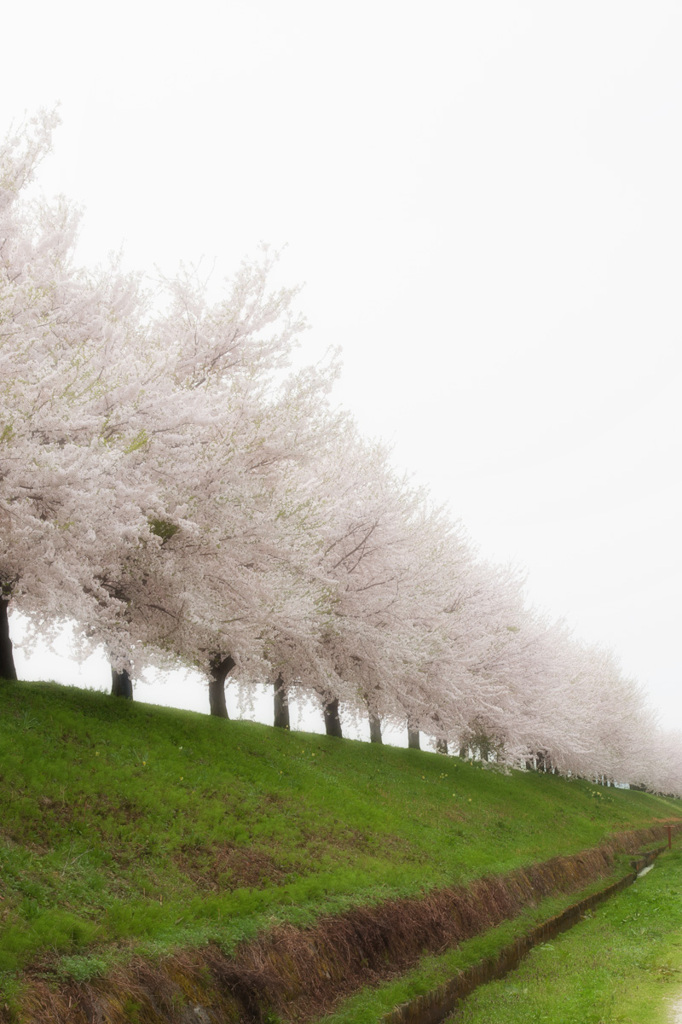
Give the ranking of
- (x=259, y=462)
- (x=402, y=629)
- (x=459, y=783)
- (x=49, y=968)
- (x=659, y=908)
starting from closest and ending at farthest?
(x=49, y=968), (x=259, y=462), (x=659, y=908), (x=402, y=629), (x=459, y=783)

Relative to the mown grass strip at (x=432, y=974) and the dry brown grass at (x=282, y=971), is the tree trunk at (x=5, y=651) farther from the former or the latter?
the mown grass strip at (x=432, y=974)

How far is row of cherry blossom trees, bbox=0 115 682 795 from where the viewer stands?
1257 cm

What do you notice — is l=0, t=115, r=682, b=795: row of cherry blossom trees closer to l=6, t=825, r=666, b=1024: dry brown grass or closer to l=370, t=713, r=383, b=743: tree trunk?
l=370, t=713, r=383, b=743: tree trunk

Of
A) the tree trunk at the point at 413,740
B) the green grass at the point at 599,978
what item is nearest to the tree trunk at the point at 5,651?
the green grass at the point at 599,978

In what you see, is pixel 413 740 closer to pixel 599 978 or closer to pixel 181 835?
pixel 599 978

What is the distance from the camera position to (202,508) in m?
16.6

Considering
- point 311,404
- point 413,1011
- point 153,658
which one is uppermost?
point 311,404

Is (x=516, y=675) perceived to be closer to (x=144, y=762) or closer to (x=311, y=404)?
(x=311, y=404)

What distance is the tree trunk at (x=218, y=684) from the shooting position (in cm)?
2416

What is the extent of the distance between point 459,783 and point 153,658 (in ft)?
47.3

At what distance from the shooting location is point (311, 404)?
1962 centimetres

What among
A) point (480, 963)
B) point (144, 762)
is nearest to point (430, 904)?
point (480, 963)

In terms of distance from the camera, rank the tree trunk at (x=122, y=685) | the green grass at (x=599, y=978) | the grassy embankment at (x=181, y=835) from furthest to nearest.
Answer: the tree trunk at (x=122, y=685) → the green grass at (x=599, y=978) → the grassy embankment at (x=181, y=835)

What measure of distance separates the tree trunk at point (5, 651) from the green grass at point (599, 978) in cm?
1144
